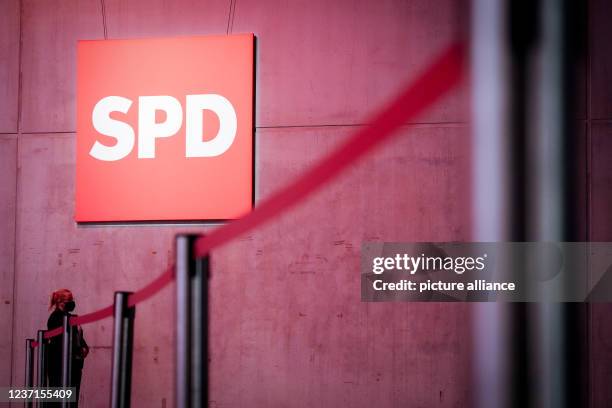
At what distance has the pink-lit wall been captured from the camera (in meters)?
5.76

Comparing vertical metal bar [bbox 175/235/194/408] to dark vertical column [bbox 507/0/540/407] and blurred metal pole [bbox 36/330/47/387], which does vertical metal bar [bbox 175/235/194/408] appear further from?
blurred metal pole [bbox 36/330/47/387]

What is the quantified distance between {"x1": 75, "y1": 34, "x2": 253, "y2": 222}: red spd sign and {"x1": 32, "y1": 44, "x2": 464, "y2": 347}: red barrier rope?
13.8 ft

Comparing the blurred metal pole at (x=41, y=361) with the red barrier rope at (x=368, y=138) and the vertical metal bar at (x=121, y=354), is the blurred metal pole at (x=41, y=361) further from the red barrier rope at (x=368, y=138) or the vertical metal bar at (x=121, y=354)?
the red barrier rope at (x=368, y=138)

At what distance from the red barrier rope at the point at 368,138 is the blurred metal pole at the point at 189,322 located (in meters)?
0.04

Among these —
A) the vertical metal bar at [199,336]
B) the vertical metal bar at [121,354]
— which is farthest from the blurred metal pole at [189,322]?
the vertical metal bar at [121,354]

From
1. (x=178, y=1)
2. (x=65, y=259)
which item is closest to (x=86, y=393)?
(x=65, y=259)

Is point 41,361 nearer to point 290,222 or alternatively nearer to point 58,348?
point 58,348

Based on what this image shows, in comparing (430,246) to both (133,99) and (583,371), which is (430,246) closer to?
(133,99)

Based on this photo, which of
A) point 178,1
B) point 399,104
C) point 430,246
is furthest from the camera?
point 178,1

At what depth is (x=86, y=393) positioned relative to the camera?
6.06 metres

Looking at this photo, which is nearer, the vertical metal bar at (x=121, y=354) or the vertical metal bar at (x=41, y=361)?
the vertical metal bar at (x=121, y=354)

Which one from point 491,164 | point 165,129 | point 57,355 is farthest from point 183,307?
point 165,129

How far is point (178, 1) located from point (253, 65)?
3.32 ft

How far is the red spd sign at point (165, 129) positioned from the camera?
5984 mm
